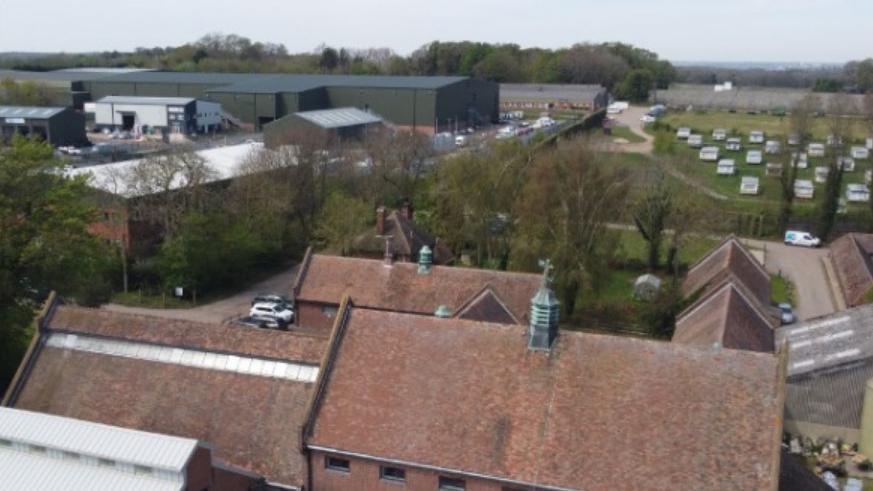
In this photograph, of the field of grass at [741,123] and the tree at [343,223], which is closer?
the tree at [343,223]

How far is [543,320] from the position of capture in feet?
73.3

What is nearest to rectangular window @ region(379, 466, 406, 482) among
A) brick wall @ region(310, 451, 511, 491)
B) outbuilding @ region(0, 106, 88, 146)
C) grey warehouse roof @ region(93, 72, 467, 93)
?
brick wall @ region(310, 451, 511, 491)

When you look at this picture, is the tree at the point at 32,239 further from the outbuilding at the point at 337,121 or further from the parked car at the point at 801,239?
the parked car at the point at 801,239

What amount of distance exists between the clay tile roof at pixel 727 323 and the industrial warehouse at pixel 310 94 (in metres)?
72.7

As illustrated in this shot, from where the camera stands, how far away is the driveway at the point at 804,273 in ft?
163

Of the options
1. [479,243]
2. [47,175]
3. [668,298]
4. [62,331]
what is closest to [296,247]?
[479,243]

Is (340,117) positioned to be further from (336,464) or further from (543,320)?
(336,464)

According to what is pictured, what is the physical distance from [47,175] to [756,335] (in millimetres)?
32112

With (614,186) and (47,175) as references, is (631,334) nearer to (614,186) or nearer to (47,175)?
(614,186)

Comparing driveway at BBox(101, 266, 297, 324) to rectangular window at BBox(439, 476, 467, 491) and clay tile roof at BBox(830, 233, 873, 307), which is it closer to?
rectangular window at BBox(439, 476, 467, 491)

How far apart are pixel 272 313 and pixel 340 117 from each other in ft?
195

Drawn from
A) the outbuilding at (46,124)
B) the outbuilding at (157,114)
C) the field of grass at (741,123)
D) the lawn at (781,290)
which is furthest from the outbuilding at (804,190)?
the outbuilding at (46,124)

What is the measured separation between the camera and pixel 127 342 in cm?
2544

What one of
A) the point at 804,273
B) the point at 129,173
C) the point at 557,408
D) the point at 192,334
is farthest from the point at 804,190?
the point at 192,334
